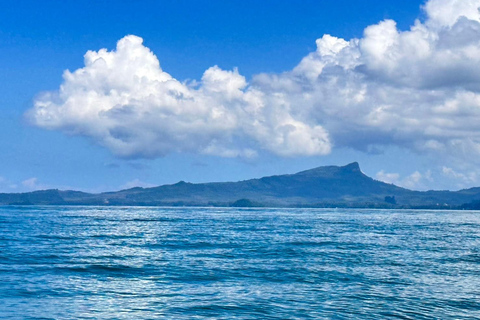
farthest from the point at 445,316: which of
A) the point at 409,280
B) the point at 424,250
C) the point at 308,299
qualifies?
the point at 424,250

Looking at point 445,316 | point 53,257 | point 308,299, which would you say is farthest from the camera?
point 53,257

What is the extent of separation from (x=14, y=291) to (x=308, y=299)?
2257 cm

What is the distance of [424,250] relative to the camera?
76.9 metres

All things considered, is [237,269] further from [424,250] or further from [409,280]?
[424,250]

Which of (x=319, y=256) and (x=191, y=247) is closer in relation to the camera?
(x=319, y=256)

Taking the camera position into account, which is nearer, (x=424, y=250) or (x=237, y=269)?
(x=237, y=269)

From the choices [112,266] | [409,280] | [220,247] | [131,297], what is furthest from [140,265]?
[409,280]

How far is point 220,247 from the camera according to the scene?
78.8 metres

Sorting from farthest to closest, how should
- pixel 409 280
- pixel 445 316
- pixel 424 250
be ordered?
pixel 424 250 < pixel 409 280 < pixel 445 316

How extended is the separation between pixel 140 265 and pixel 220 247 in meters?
23.0

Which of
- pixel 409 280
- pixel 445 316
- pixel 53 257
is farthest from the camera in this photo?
pixel 53 257

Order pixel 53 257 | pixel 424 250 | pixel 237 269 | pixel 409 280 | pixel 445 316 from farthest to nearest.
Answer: pixel 424 250, pixel 53 257, pixel 237 269, pixel 409 280, pixel 445 316

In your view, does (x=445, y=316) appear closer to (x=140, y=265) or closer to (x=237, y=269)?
(x=237, y=269)

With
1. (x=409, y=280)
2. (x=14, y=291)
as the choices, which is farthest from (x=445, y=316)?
(x=14, y=291)
